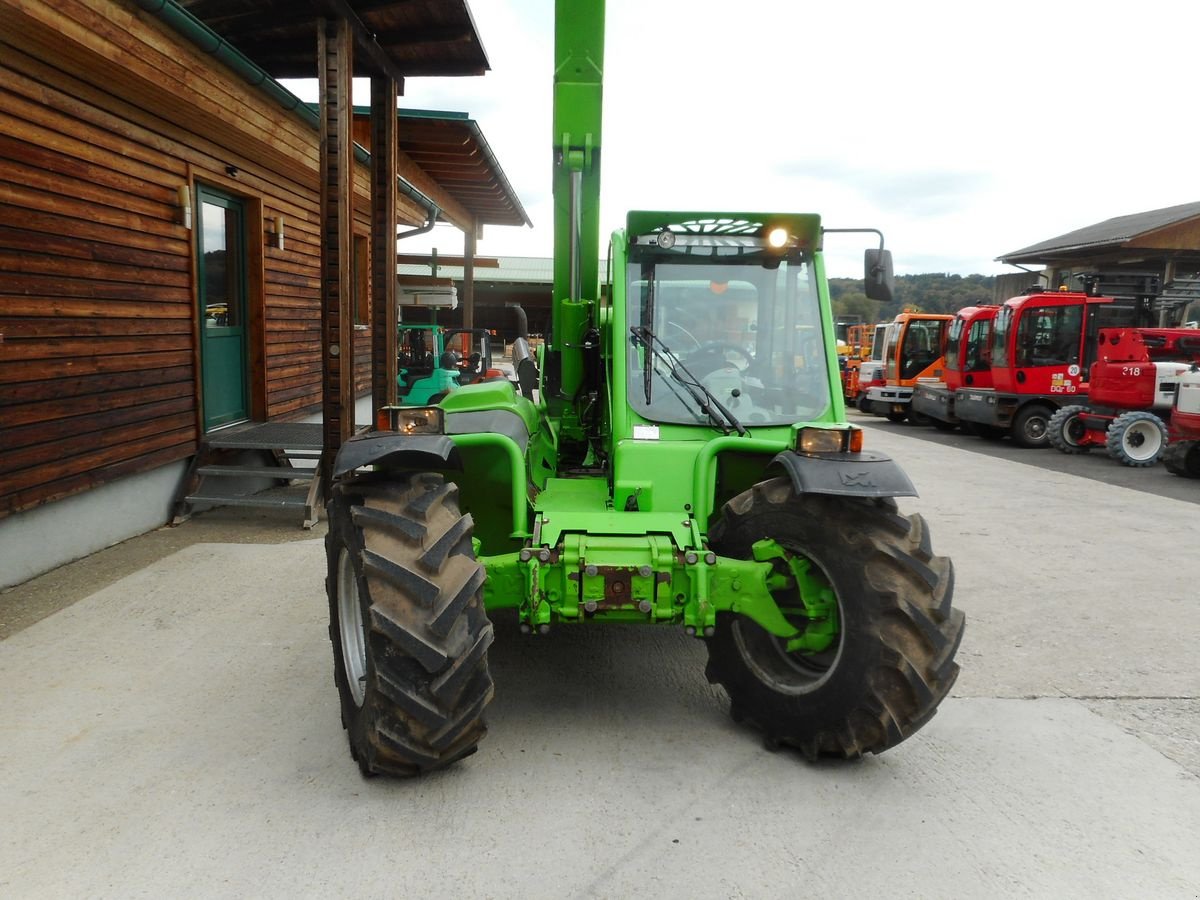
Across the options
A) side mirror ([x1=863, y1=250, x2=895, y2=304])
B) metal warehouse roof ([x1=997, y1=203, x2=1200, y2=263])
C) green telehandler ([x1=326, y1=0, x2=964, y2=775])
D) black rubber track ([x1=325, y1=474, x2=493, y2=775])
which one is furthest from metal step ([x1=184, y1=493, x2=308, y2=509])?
metal warehouse roof ([x1=997, y1=203, x2=1200, y2=263])

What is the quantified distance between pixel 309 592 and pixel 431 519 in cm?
276

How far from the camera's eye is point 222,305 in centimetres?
855

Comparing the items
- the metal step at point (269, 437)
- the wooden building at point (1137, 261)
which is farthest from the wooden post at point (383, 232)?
the wooden building at point (1137, 261)

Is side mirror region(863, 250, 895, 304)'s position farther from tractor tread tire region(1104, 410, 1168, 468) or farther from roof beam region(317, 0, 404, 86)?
tractor tread tire region(1104, 410, 1168, 468)

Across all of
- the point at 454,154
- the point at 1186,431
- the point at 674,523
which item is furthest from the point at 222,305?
the point at 1186,431

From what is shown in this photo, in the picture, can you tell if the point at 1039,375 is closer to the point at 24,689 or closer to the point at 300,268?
the point at 300,268

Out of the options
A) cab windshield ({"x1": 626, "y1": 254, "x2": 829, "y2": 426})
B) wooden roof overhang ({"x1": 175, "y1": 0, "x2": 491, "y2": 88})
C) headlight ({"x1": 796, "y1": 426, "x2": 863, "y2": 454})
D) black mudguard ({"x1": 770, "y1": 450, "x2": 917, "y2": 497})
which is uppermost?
wooden roof overhang ({"x1": 175, "y1": 0, "x2": 491, "y2": 88})

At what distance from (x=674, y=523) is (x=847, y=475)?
0.69 metres

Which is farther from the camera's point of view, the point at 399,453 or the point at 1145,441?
Result: the point at 1145,441

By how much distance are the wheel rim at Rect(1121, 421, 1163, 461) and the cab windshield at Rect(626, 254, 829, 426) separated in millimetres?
10666

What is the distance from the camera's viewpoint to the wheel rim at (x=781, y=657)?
11.5 feet

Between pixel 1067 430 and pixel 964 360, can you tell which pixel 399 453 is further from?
pixel 964 360

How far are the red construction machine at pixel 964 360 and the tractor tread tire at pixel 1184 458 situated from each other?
15.5ft

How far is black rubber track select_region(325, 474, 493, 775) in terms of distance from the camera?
9.64 ft
